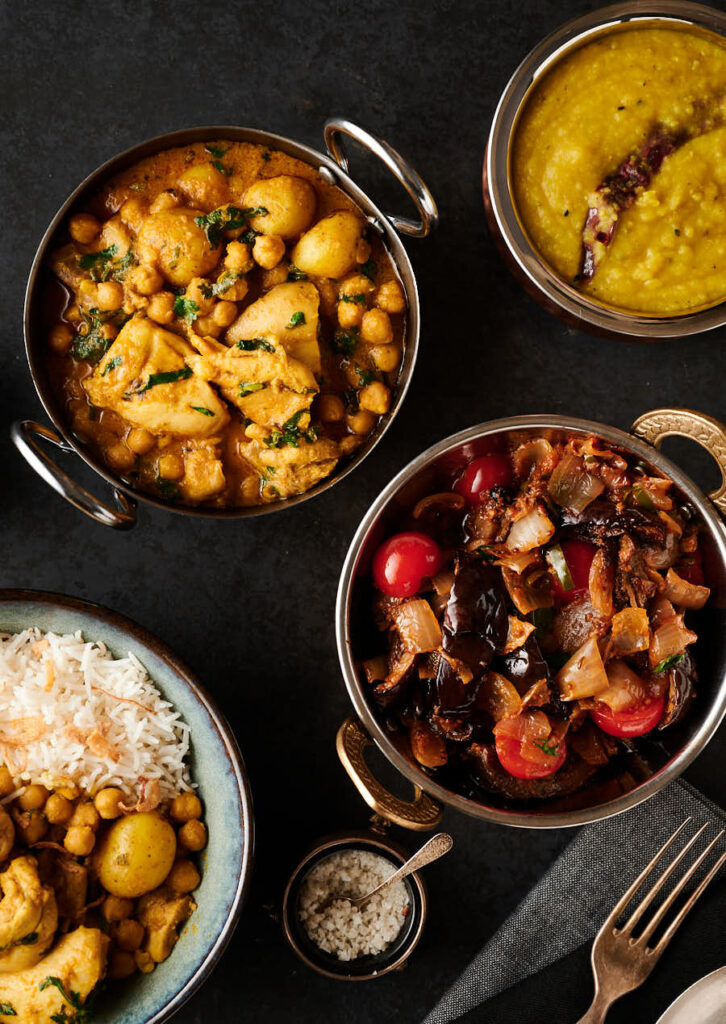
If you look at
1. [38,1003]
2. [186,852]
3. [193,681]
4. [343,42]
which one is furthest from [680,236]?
[38,1003]

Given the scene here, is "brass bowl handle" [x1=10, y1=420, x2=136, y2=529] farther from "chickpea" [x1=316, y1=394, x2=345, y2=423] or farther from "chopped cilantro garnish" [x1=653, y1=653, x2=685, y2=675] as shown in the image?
"chopped cilantro garnish" [x1=653, y1=653, x2=685, y2=675]

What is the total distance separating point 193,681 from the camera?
228 cm

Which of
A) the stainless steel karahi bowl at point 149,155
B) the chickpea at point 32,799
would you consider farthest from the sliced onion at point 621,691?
the chickpea at point 32,799

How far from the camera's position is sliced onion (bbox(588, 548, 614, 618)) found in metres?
2.17

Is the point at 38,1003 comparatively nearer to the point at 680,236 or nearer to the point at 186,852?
the point at 186,852

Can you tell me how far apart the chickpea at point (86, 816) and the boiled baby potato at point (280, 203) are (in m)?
1.64

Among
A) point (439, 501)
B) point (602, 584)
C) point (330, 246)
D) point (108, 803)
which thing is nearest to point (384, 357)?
point (330, 246)

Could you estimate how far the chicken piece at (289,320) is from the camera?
2336 mm

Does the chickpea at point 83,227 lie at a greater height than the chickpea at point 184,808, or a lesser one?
greater

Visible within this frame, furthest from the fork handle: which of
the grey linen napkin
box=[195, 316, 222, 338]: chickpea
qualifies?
box=[195, 316, 222, 338]: chickpea

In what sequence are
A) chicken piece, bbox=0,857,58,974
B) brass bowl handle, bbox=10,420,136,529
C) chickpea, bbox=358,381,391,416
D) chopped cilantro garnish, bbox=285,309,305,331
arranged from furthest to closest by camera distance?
chickpea, bbox=358,381,391,416 < chopped cilantro garnish, bbox=285,309,305,331 < brass bowl handle, bbox=10,420,136,529 < chicken piece, bbox=0,857,58,974

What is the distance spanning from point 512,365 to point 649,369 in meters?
0.43

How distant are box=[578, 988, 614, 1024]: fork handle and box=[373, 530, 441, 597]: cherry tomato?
1.27m

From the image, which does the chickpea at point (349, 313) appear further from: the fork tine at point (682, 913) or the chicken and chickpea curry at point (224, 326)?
the fork tine at point (682, 913)
